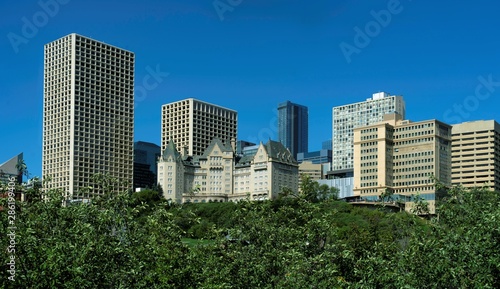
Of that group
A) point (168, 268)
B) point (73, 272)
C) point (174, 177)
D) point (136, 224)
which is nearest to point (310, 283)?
point (168, 268)

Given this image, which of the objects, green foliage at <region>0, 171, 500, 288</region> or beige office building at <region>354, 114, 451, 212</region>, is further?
beige office building at <region>354, 114, 451, 212</region>

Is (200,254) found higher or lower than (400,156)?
lower

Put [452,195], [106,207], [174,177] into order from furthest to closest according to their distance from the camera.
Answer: [174,177] < [452,195] < [106,207]

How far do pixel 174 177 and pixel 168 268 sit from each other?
6412 inches

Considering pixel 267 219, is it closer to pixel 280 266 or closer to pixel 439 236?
pixel 280 266

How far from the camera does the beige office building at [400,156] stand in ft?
624

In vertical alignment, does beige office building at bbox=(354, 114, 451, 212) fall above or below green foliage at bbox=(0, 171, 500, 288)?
above

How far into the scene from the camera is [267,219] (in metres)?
44.5

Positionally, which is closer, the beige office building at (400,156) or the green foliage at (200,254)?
the green foliage at (200,254)

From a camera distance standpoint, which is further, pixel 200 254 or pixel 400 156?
pixel 400 156

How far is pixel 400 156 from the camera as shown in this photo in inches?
7707

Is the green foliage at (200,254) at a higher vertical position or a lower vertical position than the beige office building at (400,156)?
lower

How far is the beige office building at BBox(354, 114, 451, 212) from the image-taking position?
624 feet

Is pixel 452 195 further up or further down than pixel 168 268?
further up
